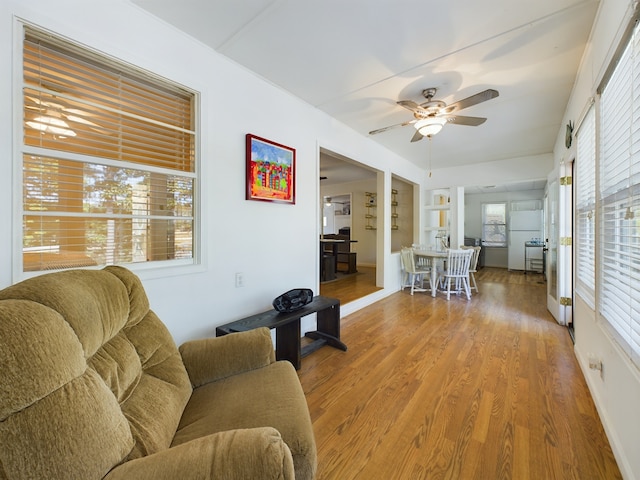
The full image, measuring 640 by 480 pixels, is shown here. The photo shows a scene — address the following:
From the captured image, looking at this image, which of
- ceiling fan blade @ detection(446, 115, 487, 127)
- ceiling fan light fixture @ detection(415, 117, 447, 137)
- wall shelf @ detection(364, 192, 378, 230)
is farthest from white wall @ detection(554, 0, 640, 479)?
wall shelf @ detection(364, 192, 378, 230)

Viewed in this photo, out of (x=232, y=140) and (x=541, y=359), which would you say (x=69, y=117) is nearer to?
(x=232, y=140)

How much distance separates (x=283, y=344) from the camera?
91.9 inches

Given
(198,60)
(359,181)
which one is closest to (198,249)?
(198,60)

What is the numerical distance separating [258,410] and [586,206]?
2.85 meters

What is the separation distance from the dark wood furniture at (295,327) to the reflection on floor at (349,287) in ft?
3.36

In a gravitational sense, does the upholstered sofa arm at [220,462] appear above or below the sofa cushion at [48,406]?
below

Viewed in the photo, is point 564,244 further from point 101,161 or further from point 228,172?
point 101,161

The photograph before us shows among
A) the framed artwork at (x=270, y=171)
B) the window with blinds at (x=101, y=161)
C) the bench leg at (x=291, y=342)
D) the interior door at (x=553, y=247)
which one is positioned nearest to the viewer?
the window with blinds at (x=101, y=161)

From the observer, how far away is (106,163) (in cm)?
167

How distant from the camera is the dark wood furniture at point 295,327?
82.4 inches

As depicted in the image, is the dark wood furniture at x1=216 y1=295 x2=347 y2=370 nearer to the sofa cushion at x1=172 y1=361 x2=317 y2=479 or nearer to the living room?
the living room

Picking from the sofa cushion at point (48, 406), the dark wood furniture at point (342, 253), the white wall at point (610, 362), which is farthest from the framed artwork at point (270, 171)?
the dark wood furniture at point (342, 253)

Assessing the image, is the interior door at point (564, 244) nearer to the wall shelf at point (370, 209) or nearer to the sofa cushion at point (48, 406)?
the sofa cushion at point (48, 406)

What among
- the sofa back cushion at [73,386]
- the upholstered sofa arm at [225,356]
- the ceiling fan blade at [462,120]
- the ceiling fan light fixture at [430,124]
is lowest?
the upholstered sofa arm at [225,356]
